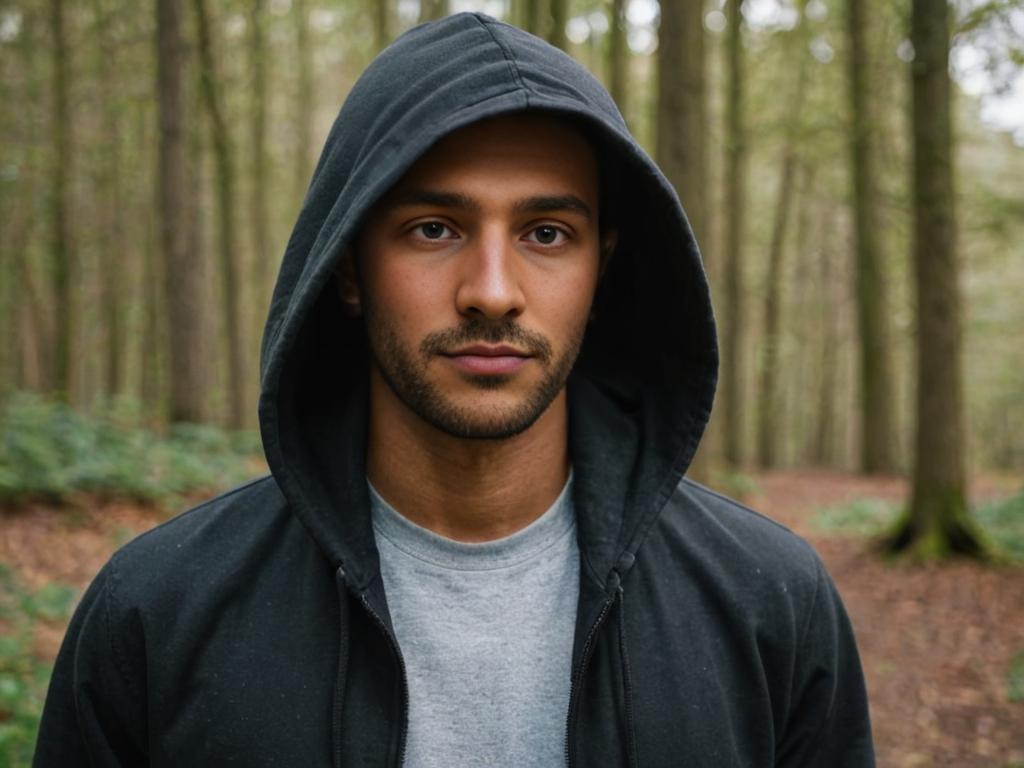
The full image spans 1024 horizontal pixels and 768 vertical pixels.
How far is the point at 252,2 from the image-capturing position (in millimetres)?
17578

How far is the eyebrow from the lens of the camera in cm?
213

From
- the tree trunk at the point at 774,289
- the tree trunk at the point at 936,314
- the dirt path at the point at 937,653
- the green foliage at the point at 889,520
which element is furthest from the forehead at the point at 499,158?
the tree trunk at the point at 774,289

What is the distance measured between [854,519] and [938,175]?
566 cm

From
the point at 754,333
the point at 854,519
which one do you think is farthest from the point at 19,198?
the point at 754,333

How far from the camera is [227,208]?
1720 cm

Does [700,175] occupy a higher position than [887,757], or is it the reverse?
[700,175]

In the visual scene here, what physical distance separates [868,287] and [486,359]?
17.9m

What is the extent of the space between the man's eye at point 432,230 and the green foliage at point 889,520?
901 cm

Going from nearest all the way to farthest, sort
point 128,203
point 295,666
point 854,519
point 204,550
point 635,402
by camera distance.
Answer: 1. point 295,666
2. point 204,550
3. point 635,402
4. point 854,519
5. point 128,203

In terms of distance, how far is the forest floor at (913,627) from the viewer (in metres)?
5.93

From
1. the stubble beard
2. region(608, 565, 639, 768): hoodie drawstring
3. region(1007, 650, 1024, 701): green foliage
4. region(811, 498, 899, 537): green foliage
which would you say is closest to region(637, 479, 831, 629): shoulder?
region(608, 565, 639, 768): hoodie drawstring

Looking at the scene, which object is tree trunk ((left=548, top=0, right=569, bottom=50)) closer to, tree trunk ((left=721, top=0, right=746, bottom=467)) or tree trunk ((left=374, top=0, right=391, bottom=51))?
tree trunk ((left=374, top=0, right=391, bottom=51))

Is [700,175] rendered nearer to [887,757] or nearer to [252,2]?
[887,757]

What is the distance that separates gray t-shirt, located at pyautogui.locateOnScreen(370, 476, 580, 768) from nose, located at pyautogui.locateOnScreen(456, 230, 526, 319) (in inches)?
21.5
